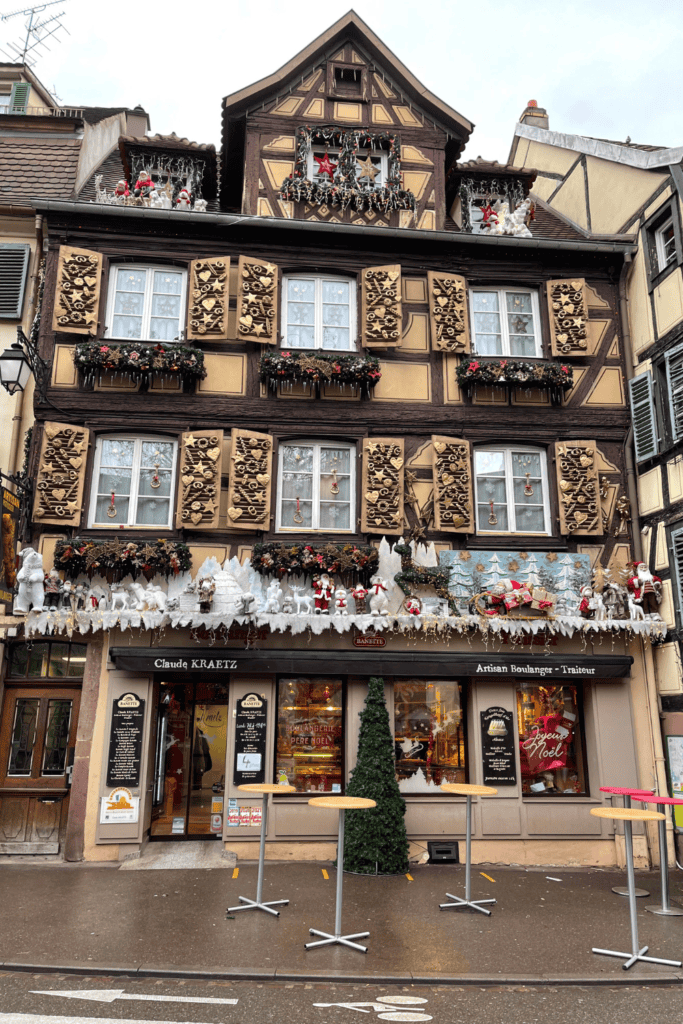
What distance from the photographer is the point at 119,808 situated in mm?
10523

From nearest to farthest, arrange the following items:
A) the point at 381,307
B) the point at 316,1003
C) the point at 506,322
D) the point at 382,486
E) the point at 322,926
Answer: the point at 316,1003 → the point at 322,926 → the point at 382,486 → the point at 381,307 → the point at 506,322

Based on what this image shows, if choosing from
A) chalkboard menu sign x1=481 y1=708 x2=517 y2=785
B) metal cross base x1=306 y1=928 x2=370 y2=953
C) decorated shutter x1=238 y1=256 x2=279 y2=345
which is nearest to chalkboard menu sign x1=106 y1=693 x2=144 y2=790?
metal cross base x1=306 y1=928 x2=370 y2=953

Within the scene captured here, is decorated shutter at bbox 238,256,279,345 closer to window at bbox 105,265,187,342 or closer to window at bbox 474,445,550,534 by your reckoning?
window at bbox 105,265,187,342

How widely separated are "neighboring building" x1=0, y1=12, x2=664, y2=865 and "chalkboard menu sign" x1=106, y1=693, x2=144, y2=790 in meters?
0.03

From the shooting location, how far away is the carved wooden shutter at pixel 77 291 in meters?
11.9

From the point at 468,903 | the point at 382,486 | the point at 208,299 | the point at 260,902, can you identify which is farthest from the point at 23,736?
the point at 208,299

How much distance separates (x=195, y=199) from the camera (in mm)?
13133

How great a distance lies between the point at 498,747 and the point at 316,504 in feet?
15.0

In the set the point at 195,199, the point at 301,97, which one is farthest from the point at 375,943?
the point at 301,97

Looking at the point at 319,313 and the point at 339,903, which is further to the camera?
the point at 319,313

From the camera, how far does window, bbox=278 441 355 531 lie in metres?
11.9

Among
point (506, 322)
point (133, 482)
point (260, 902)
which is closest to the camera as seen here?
point (260, 902)

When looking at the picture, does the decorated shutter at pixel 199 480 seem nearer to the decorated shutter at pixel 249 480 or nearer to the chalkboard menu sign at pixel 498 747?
the decorated shutter at pixel 249 480

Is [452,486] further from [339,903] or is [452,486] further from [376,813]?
[339,903]
